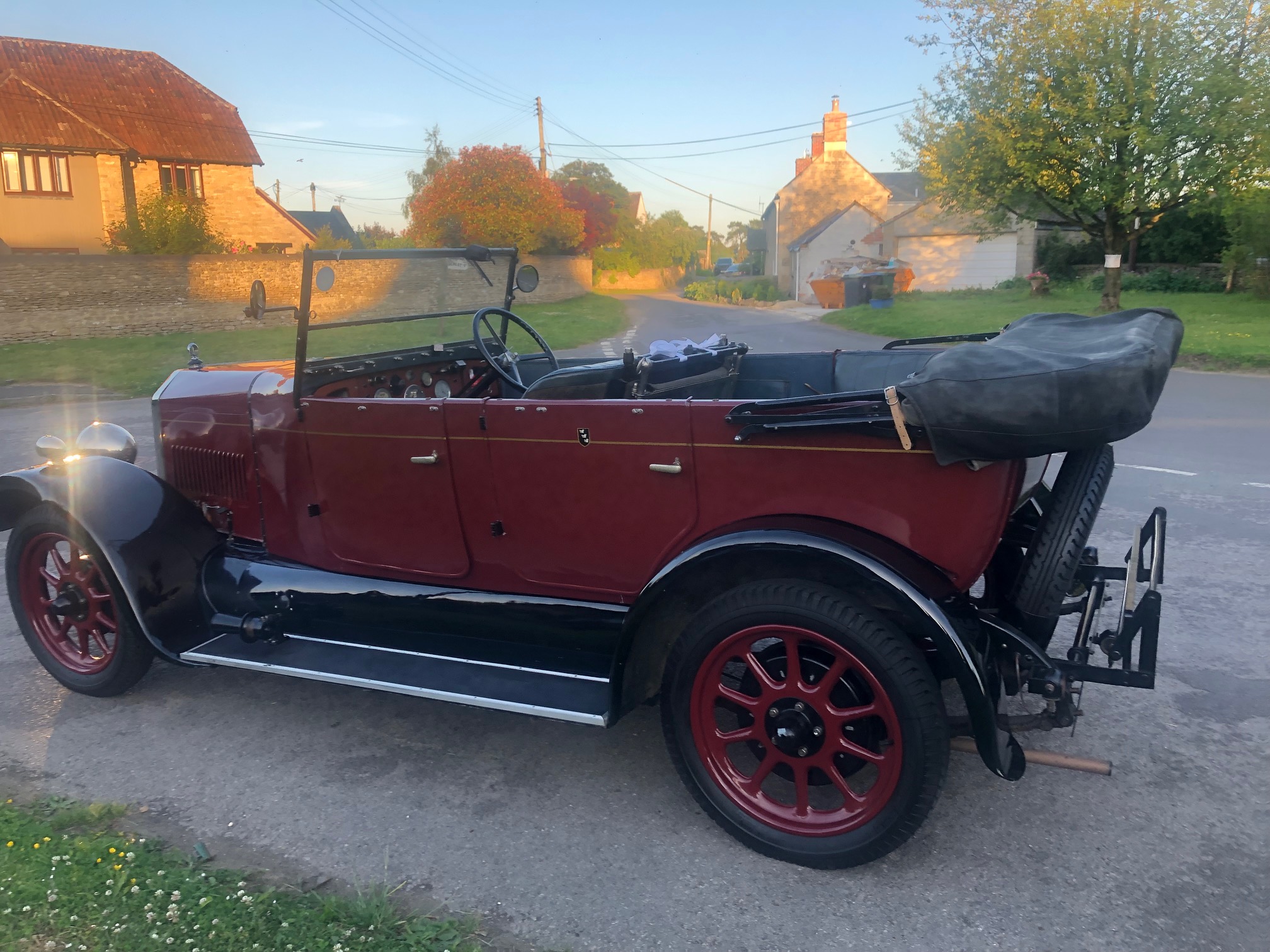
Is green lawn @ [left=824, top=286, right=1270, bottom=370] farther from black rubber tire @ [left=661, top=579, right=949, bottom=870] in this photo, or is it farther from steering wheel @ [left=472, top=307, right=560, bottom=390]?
black rubber tire @ [left=661, top=579, right=949, bottom=870]

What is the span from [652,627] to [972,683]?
34.5 inches

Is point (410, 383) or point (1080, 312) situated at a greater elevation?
point (1080, 312)

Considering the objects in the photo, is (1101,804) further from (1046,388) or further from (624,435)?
(624,435)

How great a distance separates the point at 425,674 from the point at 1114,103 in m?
16.5

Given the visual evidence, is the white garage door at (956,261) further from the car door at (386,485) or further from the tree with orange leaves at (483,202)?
the car door at (386,485)

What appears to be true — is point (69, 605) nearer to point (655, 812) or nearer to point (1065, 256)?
point (655, 812)

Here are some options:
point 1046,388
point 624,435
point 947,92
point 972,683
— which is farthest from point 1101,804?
point 947,92

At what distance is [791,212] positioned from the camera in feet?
145

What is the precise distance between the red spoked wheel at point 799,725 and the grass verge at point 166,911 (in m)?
0.81

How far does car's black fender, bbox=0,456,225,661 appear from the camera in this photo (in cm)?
329

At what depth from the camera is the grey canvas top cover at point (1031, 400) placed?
2.15m

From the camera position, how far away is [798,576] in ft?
8.09

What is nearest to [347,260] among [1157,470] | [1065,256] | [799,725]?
[799,725]

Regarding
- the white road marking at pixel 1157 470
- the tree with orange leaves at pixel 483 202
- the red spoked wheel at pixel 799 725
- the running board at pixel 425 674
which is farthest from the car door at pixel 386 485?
the tree with orange leaves at pixel 483 202
